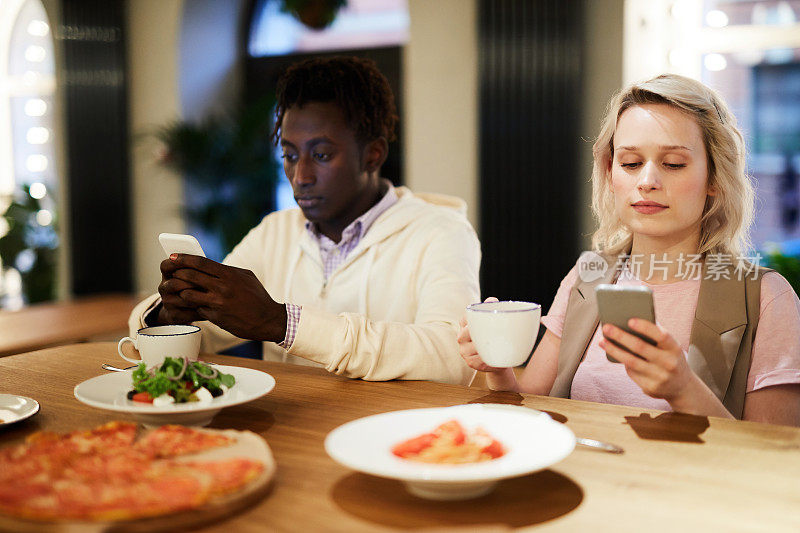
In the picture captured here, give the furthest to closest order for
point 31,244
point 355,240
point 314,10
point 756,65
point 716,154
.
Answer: point 31,244 → point 314,10 → point 756,65 → point 355,240 → point 716,154

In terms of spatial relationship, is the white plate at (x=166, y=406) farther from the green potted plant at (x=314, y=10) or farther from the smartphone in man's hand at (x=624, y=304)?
the green potted plant at (x=314, y=10)

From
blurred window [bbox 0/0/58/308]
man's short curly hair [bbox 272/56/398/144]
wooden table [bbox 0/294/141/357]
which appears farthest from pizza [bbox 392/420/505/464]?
blurred window [bbox 0/0/58/308]

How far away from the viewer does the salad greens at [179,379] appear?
1.13 metres

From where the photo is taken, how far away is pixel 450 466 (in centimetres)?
Result: 84

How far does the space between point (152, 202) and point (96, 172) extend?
51cm

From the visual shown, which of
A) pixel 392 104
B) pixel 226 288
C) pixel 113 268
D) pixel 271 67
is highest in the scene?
pixel 271 67

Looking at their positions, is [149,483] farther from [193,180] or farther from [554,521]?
[193,180]

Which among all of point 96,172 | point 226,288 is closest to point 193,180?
point 96,172

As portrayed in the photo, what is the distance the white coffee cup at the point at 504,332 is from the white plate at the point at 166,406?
36 centimetres

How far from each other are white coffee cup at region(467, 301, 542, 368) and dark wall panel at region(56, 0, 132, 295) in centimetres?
503

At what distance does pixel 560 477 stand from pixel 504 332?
27 centimetres

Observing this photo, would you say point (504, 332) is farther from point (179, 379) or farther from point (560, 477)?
point (179, 379)

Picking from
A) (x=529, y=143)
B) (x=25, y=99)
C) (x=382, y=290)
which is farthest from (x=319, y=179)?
(x=25, y=99)

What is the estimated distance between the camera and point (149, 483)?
2.71 feet
